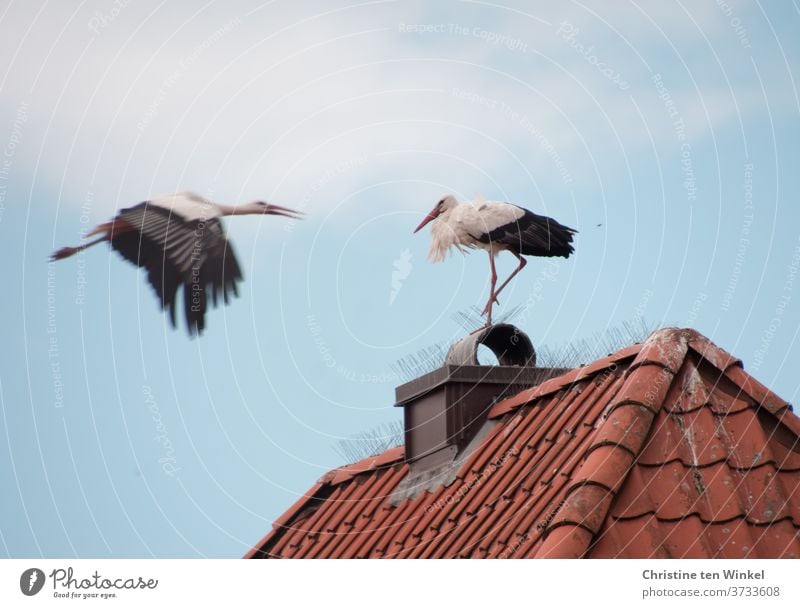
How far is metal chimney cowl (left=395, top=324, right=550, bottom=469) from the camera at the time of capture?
1313cm

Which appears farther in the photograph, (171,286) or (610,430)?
(171,286)

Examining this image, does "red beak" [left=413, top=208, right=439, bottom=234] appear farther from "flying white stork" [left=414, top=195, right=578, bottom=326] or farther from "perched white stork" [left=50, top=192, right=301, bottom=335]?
"perched white stork" [left=50, top=192, right=301, bottom=335]

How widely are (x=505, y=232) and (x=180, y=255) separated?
3021mm

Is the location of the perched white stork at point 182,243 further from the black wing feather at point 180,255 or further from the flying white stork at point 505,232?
the flying white stork at point 505,232

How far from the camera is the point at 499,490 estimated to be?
1157cm

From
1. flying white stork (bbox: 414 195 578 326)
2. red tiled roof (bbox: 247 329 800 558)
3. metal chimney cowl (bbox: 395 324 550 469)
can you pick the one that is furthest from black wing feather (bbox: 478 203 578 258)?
red tiled roof (bbox: 247 329 800 558)

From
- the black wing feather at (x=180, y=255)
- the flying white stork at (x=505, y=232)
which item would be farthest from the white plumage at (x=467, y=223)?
the black wing feather at (x=180, y=255)

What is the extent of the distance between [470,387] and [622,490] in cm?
335

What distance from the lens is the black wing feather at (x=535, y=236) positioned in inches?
531

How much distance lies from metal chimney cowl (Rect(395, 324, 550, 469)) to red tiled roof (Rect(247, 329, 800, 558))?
1.25ft

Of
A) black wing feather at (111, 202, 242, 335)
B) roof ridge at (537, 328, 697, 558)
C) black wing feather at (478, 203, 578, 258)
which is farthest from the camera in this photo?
black wing feather at (478, 203, 578, 258)

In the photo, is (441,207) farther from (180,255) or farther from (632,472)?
(632,472)
